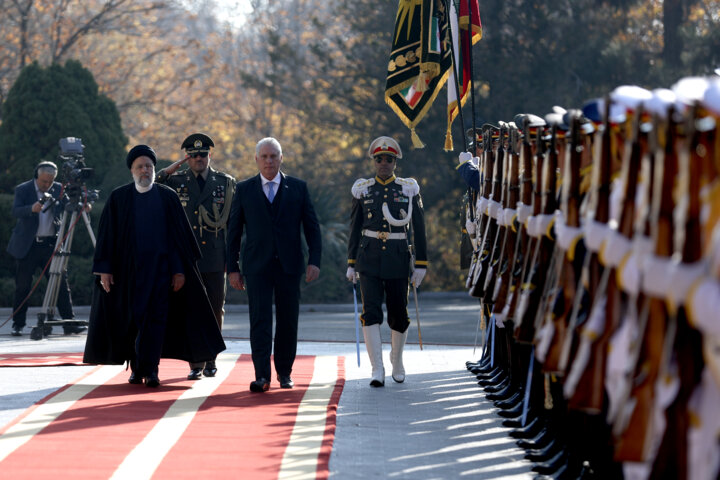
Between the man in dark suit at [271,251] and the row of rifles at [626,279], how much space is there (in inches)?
141

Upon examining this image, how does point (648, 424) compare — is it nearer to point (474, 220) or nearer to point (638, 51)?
point (474, 220)

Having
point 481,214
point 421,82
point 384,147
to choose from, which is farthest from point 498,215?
point 421,82

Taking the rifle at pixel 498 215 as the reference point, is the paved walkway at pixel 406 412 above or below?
below

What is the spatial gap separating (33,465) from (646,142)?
12.4 feet

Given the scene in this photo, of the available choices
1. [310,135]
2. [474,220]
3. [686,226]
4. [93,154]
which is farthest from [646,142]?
[310,135]

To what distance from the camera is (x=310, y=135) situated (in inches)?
1356

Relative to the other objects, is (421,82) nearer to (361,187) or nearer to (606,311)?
(361,187)

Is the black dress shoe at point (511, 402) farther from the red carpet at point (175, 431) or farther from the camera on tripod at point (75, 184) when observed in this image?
the camera on tripod at point (75, 184)

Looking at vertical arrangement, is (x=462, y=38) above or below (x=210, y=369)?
above

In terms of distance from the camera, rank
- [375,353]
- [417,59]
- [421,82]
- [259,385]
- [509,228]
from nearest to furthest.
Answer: [509,228] < [259,385] < [375,353] < [421,82] < [417,59]

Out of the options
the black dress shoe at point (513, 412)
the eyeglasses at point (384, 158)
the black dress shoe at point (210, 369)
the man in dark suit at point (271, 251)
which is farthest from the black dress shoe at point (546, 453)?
the black dress shoe at point (210, 369)

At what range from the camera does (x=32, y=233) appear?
1658 cm

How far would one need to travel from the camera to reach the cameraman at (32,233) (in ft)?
54.2

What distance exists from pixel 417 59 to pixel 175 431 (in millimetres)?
5894
